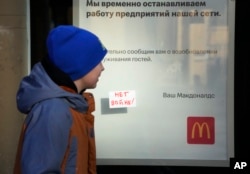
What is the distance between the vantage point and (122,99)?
13.8 feet

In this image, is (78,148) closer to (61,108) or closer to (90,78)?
(61,108)

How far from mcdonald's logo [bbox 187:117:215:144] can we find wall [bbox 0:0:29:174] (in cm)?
144

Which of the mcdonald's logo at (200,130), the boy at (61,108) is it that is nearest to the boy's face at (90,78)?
the boy at (61,108)

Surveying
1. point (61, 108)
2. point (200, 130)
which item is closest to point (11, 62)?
point (200, 130)

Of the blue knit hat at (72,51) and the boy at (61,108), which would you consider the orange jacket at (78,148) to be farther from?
the blue knit hat at (72,51)

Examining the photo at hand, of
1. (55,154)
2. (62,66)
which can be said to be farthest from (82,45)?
(55,154)

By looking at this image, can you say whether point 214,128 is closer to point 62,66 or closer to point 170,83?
point 170,83

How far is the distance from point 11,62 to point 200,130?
168cm

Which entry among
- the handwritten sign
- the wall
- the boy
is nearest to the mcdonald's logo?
the handwritten sign

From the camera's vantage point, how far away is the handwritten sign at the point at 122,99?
165 inches
